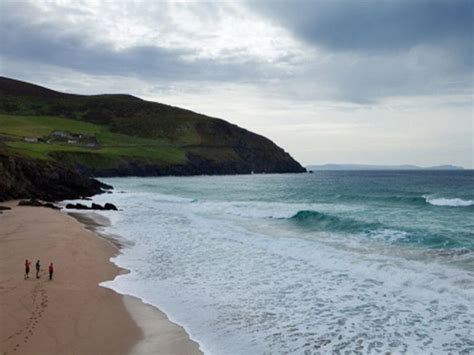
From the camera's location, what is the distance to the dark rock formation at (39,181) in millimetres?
45844

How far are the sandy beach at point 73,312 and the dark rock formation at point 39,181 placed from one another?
85.3 feet

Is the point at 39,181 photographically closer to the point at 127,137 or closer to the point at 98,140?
the point at 98,140

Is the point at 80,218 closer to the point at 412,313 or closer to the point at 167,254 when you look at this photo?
the point at 167,254

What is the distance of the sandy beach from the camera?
10.7 metres

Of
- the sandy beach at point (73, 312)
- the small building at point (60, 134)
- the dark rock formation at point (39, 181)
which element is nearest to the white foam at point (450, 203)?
the sandy beach at point (73, 312)

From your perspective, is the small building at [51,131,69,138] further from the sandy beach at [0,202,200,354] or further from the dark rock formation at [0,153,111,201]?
the sandy beach at [0,202,200,354]

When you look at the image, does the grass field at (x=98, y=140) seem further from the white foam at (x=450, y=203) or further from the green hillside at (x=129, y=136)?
the white foam at (x=450, y=203)

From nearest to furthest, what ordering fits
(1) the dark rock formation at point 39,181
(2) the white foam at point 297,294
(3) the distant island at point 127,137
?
(2) the white foam at point 297,294
(1) the dark rock formation at point 39,181
(3) the distant island at point 127,137

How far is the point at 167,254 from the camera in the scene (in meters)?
22.4

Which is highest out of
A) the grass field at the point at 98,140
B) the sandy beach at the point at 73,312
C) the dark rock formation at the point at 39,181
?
the grass field at the point at 98,140

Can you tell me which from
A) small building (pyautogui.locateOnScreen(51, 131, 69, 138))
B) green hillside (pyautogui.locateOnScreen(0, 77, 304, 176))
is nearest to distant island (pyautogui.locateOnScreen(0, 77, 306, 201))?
green hillside (pyautogui.locateOnScreen(0, 77, 304, 176))

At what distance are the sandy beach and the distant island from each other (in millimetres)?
76503

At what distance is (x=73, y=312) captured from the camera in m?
13.1

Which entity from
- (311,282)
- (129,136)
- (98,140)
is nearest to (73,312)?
(311,282)
